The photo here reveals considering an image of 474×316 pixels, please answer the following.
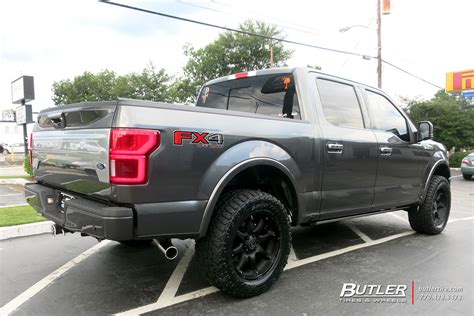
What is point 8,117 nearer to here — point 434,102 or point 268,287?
point 434,102

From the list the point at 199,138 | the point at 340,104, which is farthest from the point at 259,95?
the point at 199,138

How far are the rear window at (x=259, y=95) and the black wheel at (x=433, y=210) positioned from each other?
8.93 feet

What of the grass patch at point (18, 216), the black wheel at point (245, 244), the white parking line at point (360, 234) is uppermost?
the black wheel at point (245, 244)

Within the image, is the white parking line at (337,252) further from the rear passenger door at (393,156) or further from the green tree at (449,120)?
the green tree at (449,120)

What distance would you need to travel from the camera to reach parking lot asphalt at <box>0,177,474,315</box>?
293cm

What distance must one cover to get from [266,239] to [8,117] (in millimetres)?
55474

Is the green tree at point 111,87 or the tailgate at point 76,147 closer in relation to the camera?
the tailgate at point 76,147

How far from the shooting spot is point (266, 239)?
3.23m

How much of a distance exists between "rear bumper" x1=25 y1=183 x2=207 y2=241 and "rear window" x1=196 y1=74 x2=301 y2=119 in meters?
1.55

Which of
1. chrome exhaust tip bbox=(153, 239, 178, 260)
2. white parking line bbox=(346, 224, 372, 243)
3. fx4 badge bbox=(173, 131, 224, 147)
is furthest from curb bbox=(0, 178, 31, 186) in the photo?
fx4 badge bbox=(173, 131, 224, 147)

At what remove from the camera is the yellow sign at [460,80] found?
2873cm

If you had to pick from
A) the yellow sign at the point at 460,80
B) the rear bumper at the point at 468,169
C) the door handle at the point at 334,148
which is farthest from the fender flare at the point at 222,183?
the yellow sign at the point at 460,80

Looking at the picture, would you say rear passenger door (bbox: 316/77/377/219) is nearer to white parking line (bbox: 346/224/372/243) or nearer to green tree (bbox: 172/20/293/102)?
white parking line (bbox: 346/224/372/243)

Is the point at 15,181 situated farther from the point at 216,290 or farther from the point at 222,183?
the point at 222,183
